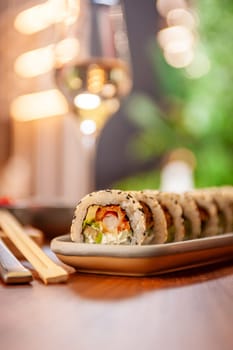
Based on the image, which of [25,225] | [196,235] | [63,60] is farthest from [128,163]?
[196,235]

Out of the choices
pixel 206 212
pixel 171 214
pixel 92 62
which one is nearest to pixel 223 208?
pixel 206 212

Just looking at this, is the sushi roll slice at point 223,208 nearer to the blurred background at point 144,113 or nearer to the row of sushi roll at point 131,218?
the row of sushi roll at point 131,218

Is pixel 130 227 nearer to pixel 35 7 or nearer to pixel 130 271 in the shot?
pixel 130 271

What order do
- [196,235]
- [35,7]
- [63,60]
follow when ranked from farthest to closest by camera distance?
[35,7]
[63,60]
[196,235]

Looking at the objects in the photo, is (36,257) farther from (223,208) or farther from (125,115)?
(125,115)

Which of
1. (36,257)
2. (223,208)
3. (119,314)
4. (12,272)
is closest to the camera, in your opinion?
(119,314)

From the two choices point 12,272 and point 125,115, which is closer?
point 12,272
